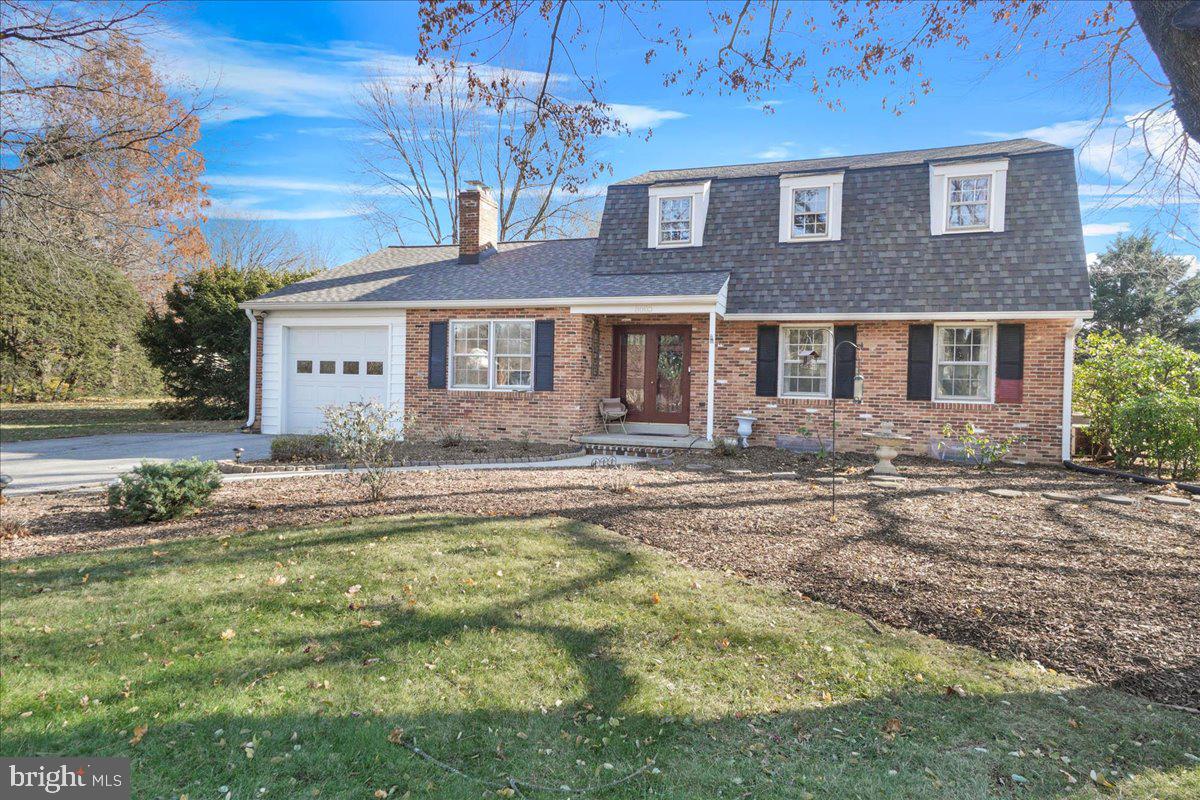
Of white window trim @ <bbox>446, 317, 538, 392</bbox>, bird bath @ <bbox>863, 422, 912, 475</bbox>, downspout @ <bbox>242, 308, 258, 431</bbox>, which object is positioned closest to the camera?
bird bath @ <bbox>863, 422, 912, 475</bbox>

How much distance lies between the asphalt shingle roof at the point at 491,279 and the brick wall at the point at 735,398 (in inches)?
18.6

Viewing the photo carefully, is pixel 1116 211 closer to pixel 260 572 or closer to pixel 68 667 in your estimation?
pixel 260 572

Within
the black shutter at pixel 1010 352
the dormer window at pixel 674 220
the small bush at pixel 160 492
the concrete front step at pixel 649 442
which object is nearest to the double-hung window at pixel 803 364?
the concrete front step at pixel 649 442

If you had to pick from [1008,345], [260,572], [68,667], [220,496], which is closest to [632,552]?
[260,572]

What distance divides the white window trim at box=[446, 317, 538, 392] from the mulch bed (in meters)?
3.96

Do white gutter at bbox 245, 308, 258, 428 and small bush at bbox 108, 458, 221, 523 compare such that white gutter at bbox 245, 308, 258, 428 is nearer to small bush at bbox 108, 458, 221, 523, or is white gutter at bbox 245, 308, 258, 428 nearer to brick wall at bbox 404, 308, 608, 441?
brick wall at bbox 404, 308, 608, 441

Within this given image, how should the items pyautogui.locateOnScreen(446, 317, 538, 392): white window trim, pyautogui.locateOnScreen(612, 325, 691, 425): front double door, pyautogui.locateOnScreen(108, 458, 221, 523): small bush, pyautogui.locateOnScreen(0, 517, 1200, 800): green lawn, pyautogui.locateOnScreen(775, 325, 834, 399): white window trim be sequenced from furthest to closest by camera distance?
pyautogui.locateOnScreen(612, 325, 691, 425): front double door, pyautogui.locateOnScreen(446, 317, 538, 392): white window trim, pyautogui.locateOnScreen(775, 325, 834, 399): white window trim, pyautogui.locateOnScreen(108, 458, 221, 523): small bush, pyautogui.locateOnScreen(0, 517, 1200, 800): green lawn

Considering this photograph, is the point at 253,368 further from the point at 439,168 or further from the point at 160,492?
the point at 439,168

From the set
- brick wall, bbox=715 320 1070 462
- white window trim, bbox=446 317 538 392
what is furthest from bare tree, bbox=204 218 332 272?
brick wall, bbox=715 320 1070 462

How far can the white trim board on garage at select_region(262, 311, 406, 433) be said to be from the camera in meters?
13.5

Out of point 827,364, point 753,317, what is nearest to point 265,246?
point 753,317

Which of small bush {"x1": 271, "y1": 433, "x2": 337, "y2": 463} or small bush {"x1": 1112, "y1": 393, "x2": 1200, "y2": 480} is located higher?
small bush {"x1": 1112, "y1": 393, "x2": 1200, "y2": 480}

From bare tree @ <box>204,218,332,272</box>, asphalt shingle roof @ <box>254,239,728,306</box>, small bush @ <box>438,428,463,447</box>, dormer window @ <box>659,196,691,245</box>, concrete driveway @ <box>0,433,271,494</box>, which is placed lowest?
concrete driveway @ <box>0,433,271,494</box>

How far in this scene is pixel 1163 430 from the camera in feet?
32.0
